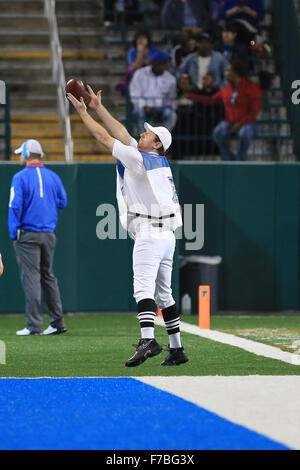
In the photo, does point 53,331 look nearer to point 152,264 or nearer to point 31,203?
point 31,203

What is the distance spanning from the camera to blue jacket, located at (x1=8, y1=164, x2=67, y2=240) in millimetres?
14523

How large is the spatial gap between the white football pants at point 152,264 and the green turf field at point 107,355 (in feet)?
2.33

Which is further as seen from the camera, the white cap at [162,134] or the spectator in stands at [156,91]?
the spectator in stands at [156,91]

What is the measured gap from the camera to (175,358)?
11.0 m

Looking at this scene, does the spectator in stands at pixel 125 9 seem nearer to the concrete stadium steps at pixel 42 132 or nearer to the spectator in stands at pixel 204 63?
the spectator in stands at pixel 204 63

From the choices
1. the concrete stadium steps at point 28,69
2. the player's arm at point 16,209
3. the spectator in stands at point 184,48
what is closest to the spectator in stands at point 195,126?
the spectator in stands at point 184,48

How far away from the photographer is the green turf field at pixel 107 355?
10.6 meters

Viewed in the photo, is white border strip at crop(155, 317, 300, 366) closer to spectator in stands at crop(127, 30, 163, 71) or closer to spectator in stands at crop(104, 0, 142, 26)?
spectator in stands at crop(127, 30, 163, 71)

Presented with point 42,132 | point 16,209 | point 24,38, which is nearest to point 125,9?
point 24,38

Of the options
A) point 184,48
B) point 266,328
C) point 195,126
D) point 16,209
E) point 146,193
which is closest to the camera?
point 146,193

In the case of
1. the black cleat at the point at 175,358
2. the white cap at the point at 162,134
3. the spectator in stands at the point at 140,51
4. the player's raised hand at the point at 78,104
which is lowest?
the black cleat at the point at 175,358

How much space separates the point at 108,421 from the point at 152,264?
316cm

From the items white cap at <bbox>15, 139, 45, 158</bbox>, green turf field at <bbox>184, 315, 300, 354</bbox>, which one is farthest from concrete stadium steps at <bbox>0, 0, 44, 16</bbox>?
white cap at <bbox>15, 139, 45, 158</bbox>
